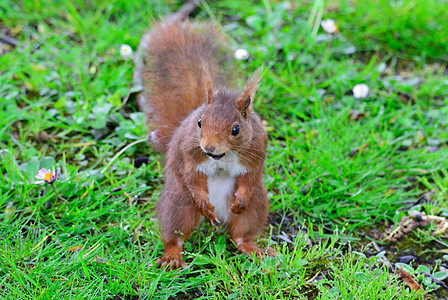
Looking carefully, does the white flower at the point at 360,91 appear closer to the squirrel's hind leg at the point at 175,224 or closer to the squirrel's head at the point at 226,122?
the squirrel's head at the point at 226,122

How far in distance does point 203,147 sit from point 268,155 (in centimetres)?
87

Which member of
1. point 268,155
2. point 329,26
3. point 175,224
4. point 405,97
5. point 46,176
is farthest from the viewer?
point 329,26

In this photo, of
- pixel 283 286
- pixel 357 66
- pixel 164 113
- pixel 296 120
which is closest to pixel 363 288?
pixel 283 286

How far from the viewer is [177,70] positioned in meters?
2.33

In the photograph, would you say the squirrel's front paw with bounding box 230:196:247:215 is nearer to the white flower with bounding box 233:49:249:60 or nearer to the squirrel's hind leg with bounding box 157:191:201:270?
the squirrel's hind leg with bounding box 157:191:201:270

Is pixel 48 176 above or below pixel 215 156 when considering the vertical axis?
below

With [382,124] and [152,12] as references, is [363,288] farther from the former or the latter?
[152,12]

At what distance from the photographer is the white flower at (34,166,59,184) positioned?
217 cm

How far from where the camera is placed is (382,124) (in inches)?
112

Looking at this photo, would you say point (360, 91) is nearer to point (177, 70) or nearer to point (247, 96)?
point (177, 70)

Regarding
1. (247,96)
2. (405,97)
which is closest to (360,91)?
(405,97)

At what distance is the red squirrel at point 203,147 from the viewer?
6.24ft

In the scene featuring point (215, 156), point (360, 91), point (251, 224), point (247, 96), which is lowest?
point (360, 91)

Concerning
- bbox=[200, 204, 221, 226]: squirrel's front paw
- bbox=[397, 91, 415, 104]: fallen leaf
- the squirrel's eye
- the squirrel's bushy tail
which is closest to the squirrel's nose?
the squirrel's eye
